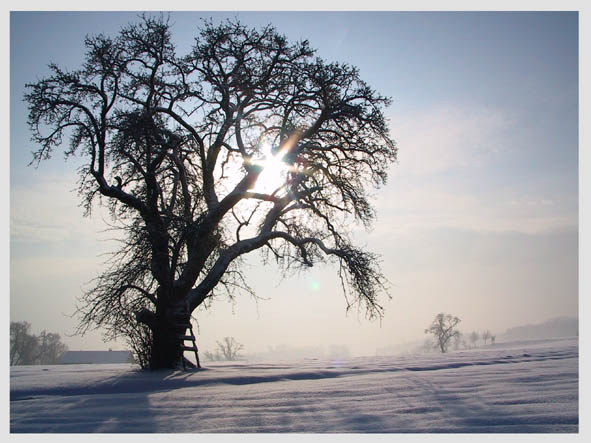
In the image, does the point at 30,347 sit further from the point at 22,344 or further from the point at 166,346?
the point at 166,346

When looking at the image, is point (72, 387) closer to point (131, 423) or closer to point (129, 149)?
point (131, 423)

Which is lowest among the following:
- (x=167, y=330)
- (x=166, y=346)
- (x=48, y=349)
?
(x=48, y=349)

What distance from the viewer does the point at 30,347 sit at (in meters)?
45.4

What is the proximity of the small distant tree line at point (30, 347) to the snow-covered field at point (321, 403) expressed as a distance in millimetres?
45195

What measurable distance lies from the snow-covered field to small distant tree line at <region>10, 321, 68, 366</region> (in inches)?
1779

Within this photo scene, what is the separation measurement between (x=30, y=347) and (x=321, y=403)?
51150 millimetres

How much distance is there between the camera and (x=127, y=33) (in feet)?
32.2

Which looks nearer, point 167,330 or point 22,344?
point 167,330

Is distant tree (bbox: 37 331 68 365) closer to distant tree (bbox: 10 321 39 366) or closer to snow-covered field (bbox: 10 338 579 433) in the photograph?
distant tree (bbox: 10 321 39 366)

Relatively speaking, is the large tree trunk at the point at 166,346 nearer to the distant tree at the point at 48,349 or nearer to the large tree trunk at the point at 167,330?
the large tree trunk at the point at 167,330

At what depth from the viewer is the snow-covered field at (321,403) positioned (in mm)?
3385

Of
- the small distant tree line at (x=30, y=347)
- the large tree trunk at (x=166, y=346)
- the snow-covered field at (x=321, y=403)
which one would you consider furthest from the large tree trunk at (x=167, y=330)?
the small distant tree line at (x=30, y=347)

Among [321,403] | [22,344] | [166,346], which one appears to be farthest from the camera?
[22,344]

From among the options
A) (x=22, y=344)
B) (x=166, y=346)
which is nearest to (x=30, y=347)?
(x=22, y=344)
